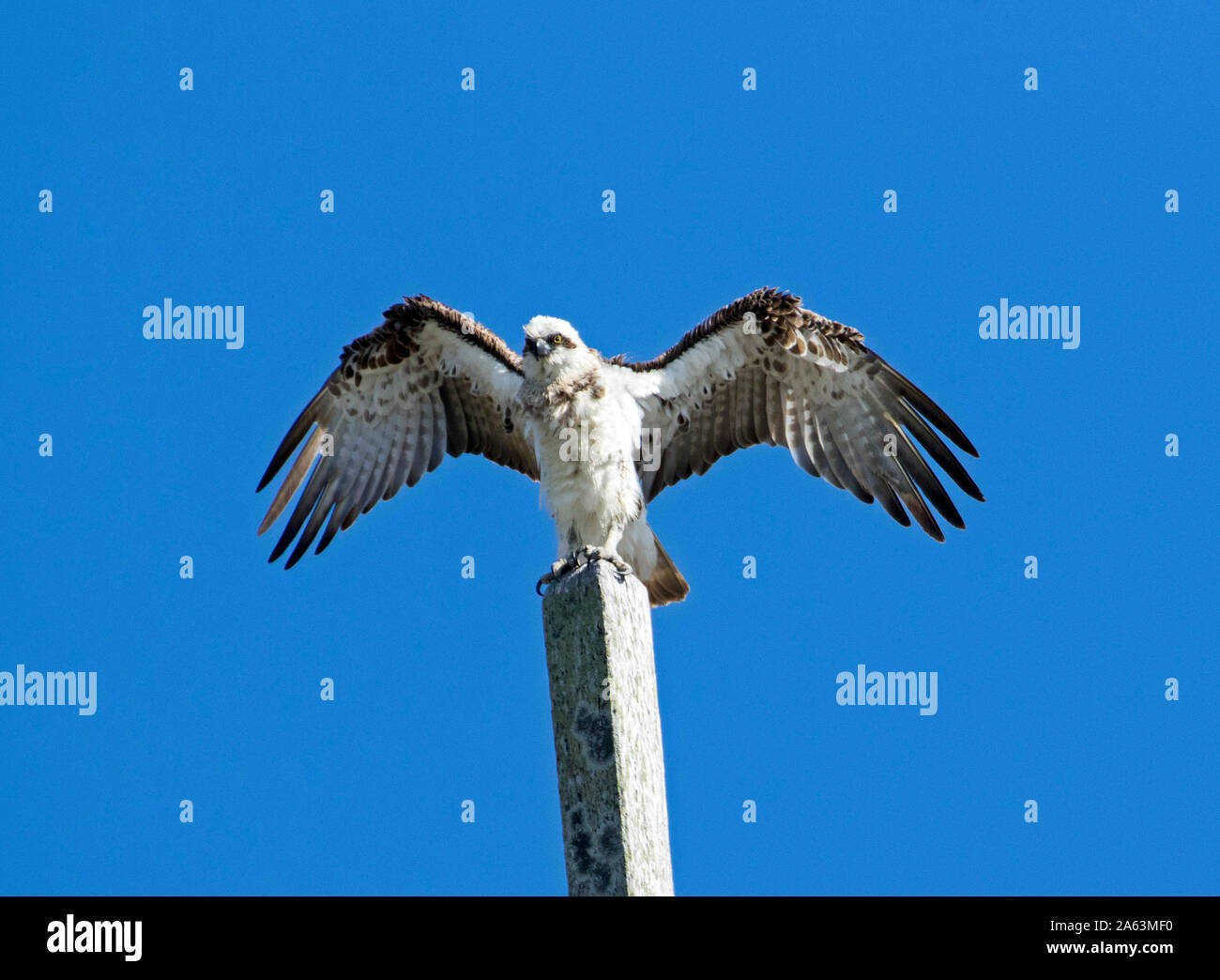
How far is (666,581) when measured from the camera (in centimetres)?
970

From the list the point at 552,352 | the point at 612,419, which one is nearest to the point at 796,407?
the point at 612,419

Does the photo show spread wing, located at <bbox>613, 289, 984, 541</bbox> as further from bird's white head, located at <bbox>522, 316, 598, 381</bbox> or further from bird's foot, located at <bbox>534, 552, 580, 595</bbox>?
bird's foot, located at <bbox>534, 552, 580, 595</bbox>

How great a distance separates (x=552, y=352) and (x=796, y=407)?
194 centimetres

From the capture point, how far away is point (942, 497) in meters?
9.58

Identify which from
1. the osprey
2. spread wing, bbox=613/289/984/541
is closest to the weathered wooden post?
the osprey

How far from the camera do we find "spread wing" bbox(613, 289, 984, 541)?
9.59 meters

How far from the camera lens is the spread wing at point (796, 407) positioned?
31.4ft

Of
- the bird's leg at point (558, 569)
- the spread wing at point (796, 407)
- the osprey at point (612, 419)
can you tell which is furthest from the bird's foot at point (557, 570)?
the spread wing at point (796, 407)

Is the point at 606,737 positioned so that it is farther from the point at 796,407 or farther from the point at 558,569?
the point at 796,407

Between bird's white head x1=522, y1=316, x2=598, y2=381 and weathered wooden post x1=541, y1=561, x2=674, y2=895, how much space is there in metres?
3.64
